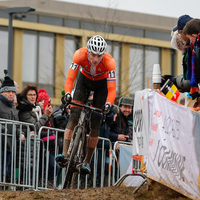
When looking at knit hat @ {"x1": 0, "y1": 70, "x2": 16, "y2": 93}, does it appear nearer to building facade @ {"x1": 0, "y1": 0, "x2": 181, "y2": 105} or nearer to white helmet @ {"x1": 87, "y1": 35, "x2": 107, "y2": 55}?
white helmet @ {"x1": 87, "y1": 35, "x2": 107, "y2": 55}

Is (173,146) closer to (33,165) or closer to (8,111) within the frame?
(33,165)

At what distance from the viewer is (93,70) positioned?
27.4 feet

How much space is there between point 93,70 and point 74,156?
1.63 metres

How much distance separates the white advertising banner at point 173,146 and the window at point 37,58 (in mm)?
24548

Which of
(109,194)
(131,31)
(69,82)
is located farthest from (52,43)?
(109,194)

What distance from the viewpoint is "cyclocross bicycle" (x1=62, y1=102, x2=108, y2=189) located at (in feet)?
25.5

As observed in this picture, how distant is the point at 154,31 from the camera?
122 ft

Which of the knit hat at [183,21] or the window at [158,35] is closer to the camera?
the knit hat at [183,21]

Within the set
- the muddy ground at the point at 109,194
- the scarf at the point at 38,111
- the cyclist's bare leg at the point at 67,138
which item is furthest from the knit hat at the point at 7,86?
the muddy ground at the point at 109,194

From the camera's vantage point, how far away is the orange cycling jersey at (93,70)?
26.7 ft

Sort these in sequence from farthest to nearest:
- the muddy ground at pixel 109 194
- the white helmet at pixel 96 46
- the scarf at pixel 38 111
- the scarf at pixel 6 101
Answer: the scarf at pixel 38 111
the scarf at pixel 6 101
the white helmet at pixel 96 46
the muddy ground at pixel 109 194

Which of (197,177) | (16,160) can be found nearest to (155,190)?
(197,177)

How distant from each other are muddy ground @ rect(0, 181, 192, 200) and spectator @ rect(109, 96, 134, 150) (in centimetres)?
307

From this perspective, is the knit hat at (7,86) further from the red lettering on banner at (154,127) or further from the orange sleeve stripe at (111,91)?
the red lettering on banner at (154,127)
